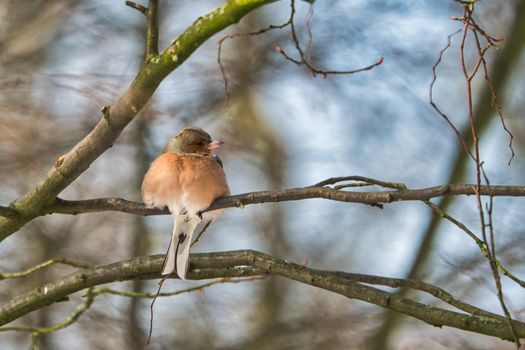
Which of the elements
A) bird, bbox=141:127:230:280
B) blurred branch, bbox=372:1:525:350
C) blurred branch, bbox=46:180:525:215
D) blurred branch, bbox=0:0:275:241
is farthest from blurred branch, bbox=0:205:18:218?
blurred branch, bbox=372:1:525:350

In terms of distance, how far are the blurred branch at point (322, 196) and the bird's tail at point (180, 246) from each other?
1.14ft

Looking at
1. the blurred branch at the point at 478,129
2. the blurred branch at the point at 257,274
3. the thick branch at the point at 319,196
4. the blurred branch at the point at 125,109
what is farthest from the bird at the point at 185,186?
the blurred branch at the point at 478,129

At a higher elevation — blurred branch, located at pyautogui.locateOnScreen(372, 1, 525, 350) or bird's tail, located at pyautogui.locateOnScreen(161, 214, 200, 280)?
blurred branch, located at pyautogui.locateOnScreen(372, 1, 525, 350)

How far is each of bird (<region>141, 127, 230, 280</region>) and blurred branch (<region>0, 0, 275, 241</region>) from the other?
31.8 inches

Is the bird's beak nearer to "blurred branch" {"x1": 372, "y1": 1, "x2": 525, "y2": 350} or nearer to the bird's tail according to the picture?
the bird's tail

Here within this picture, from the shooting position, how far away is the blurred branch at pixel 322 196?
10.7 ft

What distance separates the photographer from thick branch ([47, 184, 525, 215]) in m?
3.26

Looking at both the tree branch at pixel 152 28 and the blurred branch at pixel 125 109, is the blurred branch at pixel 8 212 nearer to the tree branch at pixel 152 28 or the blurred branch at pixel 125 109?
the blurred branch at pixel 125 109

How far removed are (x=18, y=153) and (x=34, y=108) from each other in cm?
52

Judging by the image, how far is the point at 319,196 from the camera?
352cm

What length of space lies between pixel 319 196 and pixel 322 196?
0.03 meters

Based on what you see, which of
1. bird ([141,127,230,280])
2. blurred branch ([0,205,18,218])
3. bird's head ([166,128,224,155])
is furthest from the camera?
bird's head ([166,128,224,155])

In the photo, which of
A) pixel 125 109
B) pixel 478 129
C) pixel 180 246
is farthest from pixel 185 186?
pixel 478 129

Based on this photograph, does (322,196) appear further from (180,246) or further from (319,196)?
(180,246)
